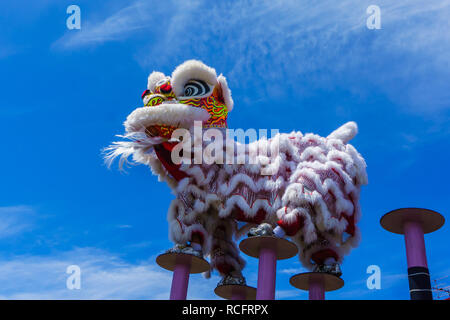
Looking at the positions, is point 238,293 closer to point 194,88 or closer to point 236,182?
point 236,182

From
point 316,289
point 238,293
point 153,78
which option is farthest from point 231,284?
point 153,78

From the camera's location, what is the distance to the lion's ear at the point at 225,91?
707cm

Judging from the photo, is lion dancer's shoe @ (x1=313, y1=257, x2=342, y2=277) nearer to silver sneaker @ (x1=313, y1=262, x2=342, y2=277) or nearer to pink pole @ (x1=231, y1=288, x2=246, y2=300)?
silver sneaker @ (x1=313, y1=262, x2=342, y2=277)

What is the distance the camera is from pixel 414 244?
14.8 ft

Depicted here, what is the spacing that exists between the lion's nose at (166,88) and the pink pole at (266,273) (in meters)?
2.95

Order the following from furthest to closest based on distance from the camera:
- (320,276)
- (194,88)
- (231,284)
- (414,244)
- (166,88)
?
(166,88)
(194,88)
(231,284)
(320,276)
(414,244)

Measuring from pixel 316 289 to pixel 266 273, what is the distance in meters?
0.90

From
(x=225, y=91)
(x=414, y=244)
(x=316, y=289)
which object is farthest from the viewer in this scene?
(x=225, y=91)

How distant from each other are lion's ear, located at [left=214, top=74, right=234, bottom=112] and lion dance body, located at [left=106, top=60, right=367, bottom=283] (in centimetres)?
11

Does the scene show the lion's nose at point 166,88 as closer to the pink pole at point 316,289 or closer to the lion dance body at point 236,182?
the lion dance body at point 236,182

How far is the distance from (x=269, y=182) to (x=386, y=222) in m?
1.95
